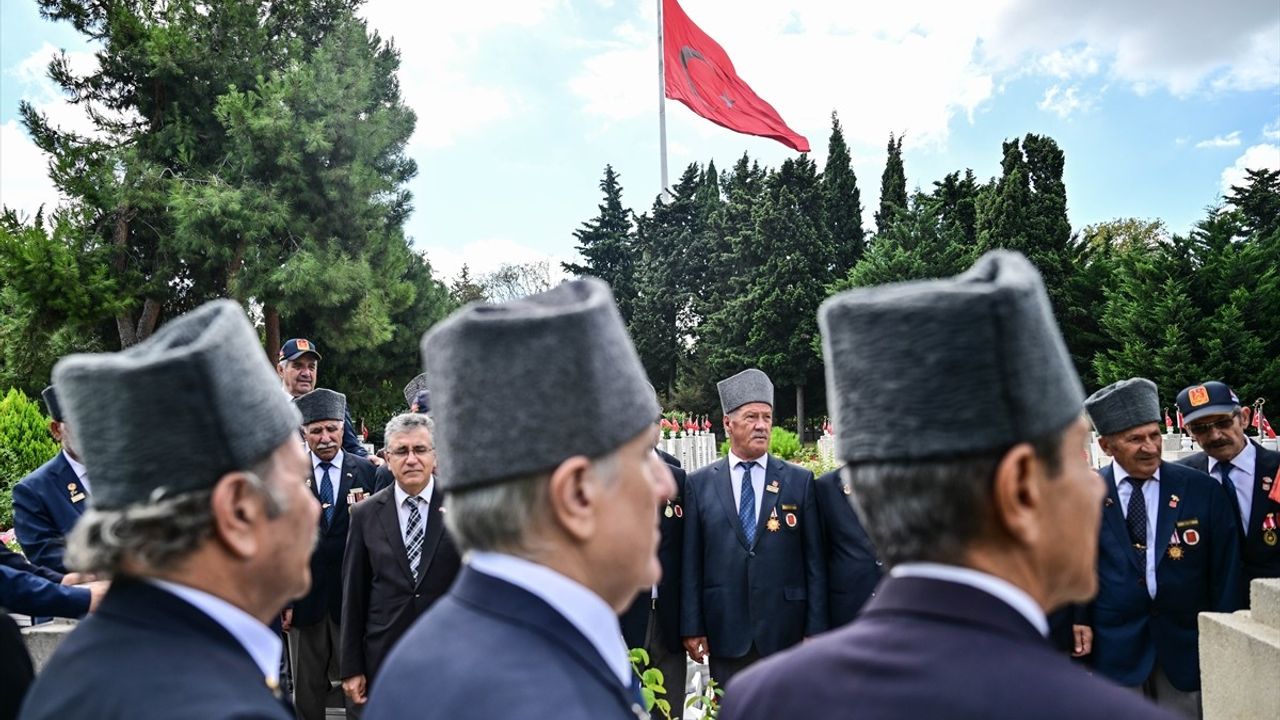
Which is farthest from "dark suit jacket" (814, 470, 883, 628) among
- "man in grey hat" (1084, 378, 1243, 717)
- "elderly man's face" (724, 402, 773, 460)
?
"man in grey hat" (1084, 378, 1243, 717)

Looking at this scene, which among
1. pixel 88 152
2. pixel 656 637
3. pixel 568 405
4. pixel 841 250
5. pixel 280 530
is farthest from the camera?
pixel 841 250

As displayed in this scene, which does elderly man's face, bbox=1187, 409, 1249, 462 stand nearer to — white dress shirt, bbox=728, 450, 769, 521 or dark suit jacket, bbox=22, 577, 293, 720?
white dress shirt, bbox=728, 450, 769, 521

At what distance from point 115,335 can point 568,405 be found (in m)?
25.8

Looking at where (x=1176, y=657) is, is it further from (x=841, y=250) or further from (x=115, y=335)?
(x=841, y=250)

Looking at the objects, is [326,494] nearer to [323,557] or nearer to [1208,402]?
[323,557]

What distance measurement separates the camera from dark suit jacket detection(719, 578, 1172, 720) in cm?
107

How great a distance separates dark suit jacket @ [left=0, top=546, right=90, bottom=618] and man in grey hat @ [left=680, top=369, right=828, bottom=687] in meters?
3.07

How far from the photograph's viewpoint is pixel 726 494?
538cm

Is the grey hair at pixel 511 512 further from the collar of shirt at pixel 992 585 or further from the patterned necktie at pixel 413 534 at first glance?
the patterned necktie at pixel 413 534

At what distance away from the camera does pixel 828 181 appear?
39906 millimetres

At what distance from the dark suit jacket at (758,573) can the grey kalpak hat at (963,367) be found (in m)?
4.04

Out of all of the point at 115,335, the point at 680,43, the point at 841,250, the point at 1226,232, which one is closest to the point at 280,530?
the point at 680,43

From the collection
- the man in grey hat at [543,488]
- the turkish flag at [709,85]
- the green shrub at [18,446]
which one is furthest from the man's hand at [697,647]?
the turkish flag at [709,85]

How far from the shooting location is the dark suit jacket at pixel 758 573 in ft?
16.9
